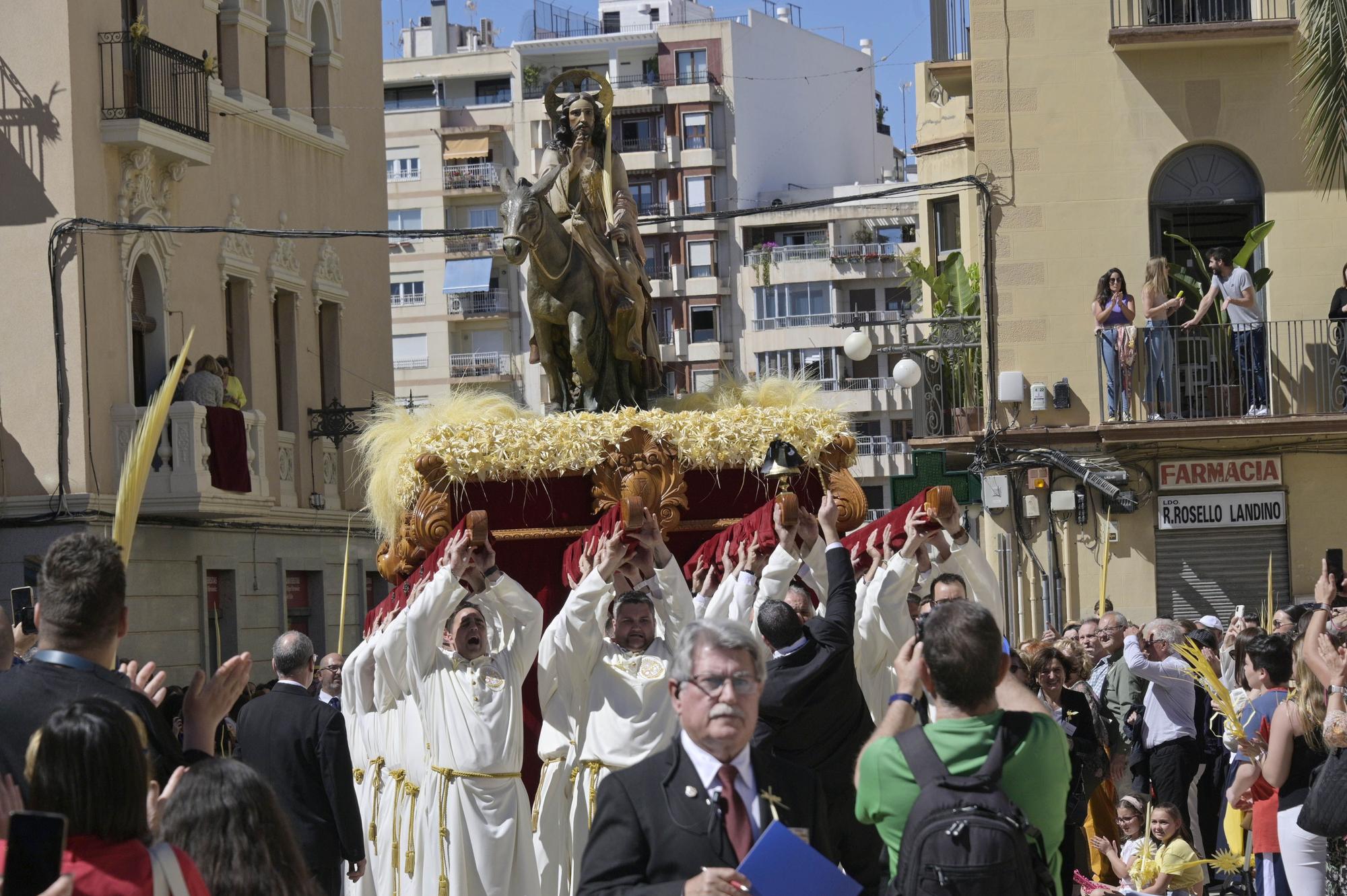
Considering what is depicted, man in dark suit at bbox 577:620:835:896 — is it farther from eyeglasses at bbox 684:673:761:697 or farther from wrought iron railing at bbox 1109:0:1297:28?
wrought iron railing at bbox 1109:0:1297:28

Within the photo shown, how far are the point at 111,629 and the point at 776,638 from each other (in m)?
3.25

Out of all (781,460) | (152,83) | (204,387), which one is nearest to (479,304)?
(152,83)

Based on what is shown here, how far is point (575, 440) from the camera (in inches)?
377

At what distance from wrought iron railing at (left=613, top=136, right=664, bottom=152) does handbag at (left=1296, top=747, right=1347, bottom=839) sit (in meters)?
55.4

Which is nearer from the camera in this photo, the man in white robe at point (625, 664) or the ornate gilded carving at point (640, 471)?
the man in white robe at point (625, 664)

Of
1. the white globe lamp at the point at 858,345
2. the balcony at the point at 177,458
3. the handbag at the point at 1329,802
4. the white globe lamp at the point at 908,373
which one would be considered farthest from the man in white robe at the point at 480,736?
the white globe lamp at the point at 858,345

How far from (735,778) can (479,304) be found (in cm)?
5669

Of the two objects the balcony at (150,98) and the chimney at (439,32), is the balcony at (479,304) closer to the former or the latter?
the chimney at (439,32)

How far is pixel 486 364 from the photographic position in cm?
6053

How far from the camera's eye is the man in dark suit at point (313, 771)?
8.39 m

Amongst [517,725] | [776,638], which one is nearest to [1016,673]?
[776,638]

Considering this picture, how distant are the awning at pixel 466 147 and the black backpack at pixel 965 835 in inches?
2226

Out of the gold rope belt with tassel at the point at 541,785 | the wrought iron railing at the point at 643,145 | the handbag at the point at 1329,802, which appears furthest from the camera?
the wrought iron railing at the point at 643,145

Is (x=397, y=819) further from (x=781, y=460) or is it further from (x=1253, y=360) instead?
(x=1253, y=360)
